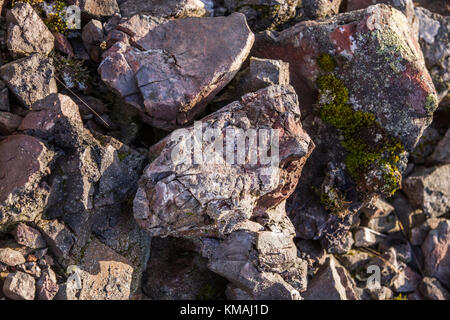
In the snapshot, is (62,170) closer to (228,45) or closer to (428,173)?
(228,45)

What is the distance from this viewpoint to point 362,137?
22.9 feet

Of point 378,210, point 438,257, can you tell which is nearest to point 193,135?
point 378,210

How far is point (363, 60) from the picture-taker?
6.64m

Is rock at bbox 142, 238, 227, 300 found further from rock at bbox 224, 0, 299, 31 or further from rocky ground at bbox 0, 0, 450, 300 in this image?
rock at bbox 224, 0, 299, 31

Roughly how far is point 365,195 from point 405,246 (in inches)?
87.8

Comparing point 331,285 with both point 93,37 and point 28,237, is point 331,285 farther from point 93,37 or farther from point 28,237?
point 93,37

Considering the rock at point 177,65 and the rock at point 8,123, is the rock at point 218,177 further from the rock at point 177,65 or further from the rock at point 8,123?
the rock at point 8,123

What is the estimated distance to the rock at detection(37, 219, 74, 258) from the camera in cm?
554

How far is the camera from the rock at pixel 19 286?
5258 mm

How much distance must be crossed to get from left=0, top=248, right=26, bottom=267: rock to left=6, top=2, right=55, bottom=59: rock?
117 inches

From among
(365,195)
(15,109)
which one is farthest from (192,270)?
(15,109)

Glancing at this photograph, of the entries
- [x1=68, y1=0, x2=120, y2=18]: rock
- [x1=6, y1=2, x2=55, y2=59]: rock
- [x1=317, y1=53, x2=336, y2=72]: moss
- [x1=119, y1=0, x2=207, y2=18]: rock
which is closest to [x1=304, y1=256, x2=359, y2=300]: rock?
[x1=317, y1=53, x2=336, y2=72]: moss

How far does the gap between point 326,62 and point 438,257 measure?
4999 millimetres

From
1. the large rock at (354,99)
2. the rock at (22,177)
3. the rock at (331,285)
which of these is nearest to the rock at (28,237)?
the rock at (22,177)
